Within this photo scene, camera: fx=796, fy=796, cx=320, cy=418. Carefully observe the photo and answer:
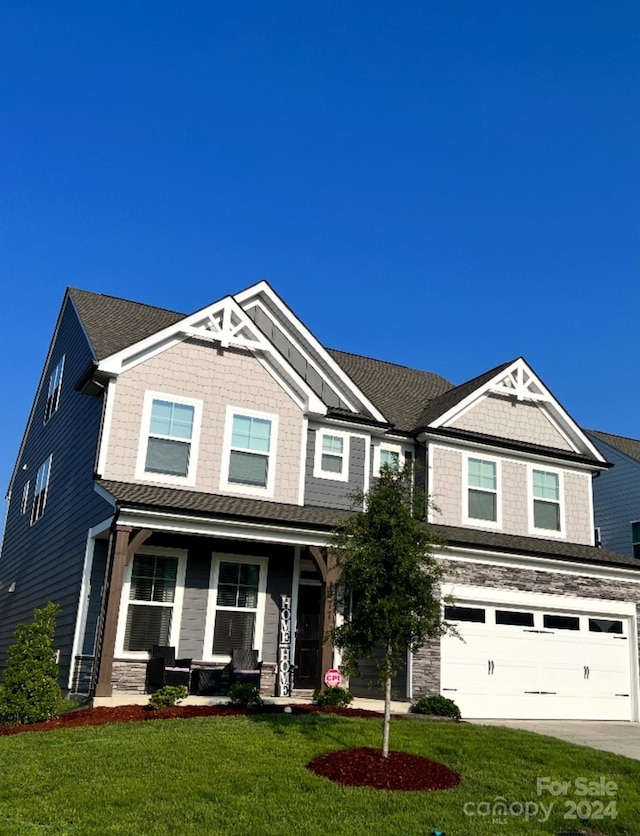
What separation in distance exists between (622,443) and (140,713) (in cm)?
2311

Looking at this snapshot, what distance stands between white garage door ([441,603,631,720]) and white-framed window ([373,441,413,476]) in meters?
4.16

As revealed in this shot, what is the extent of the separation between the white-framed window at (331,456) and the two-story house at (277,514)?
52 millimetres

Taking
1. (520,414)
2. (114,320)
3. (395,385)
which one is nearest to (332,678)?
(520,414)

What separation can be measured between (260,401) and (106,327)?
4139 millimetres

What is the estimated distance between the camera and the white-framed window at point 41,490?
2048 centimetres

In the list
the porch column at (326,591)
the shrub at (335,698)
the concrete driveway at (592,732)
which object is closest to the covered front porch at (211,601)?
the porch column at (326,591)

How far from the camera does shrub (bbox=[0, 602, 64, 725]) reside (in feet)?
38.8

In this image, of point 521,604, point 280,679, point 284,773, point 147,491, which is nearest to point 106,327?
point 147,491

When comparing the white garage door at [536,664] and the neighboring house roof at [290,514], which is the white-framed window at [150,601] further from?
the white garage door at [536,664]

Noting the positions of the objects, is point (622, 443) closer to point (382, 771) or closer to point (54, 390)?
point (54, 390)

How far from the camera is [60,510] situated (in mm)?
18281

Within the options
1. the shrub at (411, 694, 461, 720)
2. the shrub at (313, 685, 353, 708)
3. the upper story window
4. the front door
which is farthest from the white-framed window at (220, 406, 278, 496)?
the upper story window

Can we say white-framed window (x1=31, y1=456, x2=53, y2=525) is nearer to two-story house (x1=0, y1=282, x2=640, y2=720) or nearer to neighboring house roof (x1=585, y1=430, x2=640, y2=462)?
two-story house (x1=0, y1=282, x2=640, y2=720)

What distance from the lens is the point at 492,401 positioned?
20547 millimetres
